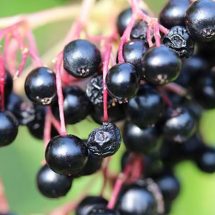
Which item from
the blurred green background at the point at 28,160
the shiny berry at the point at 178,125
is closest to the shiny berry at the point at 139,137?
the shiny berry at the point at 178,125

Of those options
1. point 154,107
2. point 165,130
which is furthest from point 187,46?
point 165,130

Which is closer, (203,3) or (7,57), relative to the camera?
(203,3)

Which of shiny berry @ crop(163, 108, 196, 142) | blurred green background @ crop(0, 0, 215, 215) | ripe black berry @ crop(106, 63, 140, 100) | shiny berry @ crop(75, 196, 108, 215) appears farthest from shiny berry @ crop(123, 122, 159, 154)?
blurred green background @ crop(0, 0, 215, 215)

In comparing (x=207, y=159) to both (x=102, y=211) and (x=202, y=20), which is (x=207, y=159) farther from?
(x=202, y=20)

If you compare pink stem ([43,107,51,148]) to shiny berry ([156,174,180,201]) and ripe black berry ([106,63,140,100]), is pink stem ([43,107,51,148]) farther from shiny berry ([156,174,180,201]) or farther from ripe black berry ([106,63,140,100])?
shiny berry ([156,174,180,201])

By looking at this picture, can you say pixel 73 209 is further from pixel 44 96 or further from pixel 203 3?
pixel 203 3

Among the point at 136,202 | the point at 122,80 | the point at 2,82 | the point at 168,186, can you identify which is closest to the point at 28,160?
the point at 168,186
